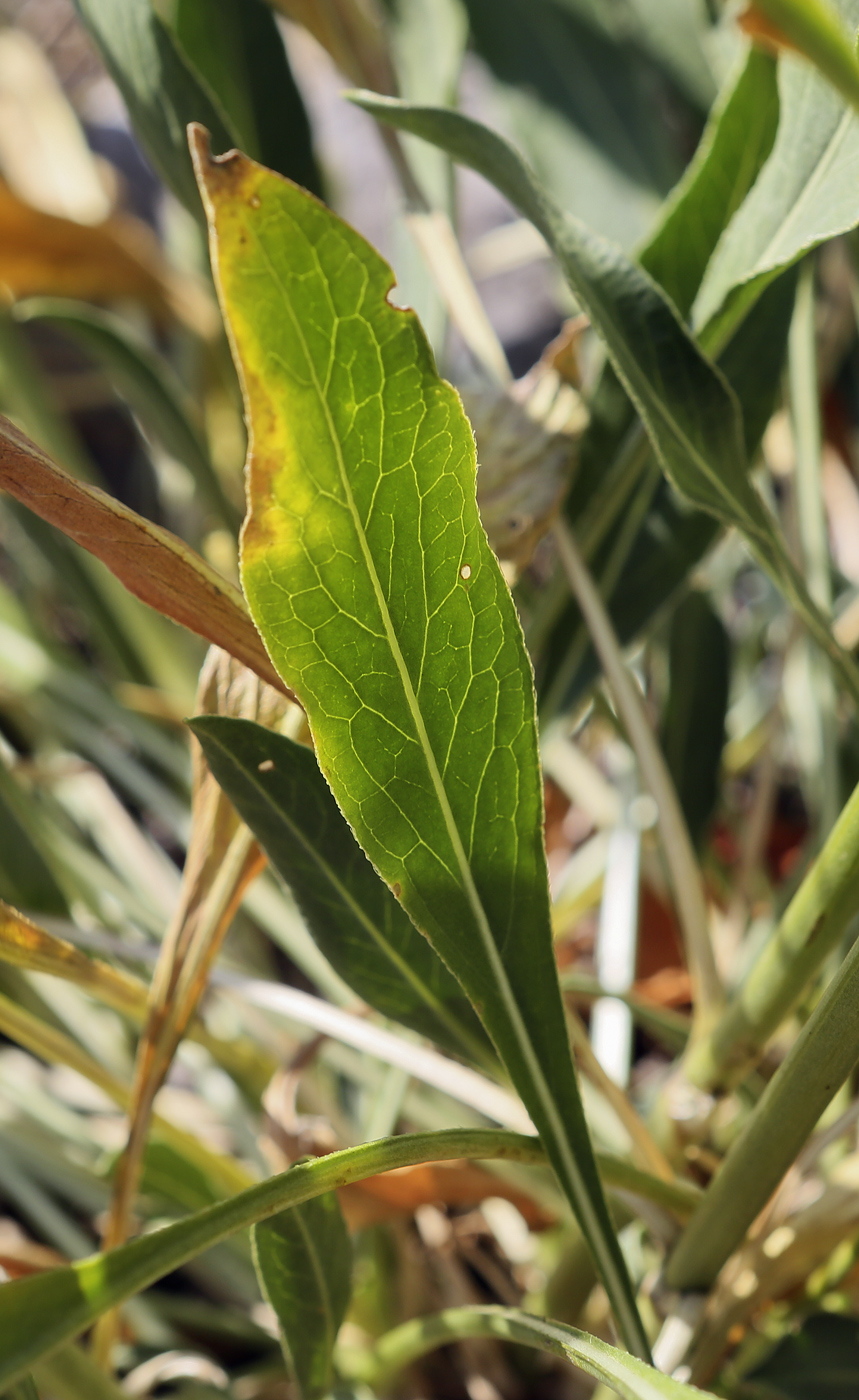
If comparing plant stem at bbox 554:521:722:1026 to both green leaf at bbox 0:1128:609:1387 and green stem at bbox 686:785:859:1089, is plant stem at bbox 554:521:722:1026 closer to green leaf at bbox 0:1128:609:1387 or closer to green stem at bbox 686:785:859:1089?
green stem at bbox 686:785:859:1089

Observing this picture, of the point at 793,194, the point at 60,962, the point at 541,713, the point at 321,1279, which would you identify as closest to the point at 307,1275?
the point at 321,1279

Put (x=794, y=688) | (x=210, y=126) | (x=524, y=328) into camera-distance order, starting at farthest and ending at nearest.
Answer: (x=524, y=328) < (x=794, y=688) < (x=210, y=126)

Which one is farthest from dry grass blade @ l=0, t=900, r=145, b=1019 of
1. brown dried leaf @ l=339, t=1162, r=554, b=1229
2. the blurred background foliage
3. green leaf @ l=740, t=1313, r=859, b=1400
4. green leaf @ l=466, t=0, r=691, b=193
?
green leaf @ l=466, t=0, r=691, b=193

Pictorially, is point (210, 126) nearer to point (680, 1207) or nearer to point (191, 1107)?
point (680, 1207)

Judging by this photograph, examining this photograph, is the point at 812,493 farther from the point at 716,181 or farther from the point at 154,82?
the point at 154,82

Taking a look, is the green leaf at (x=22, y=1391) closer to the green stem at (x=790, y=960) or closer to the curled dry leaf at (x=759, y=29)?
the green stem at (x=790, y=960)

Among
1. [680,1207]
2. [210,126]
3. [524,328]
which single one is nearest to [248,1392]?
[680,1207]
